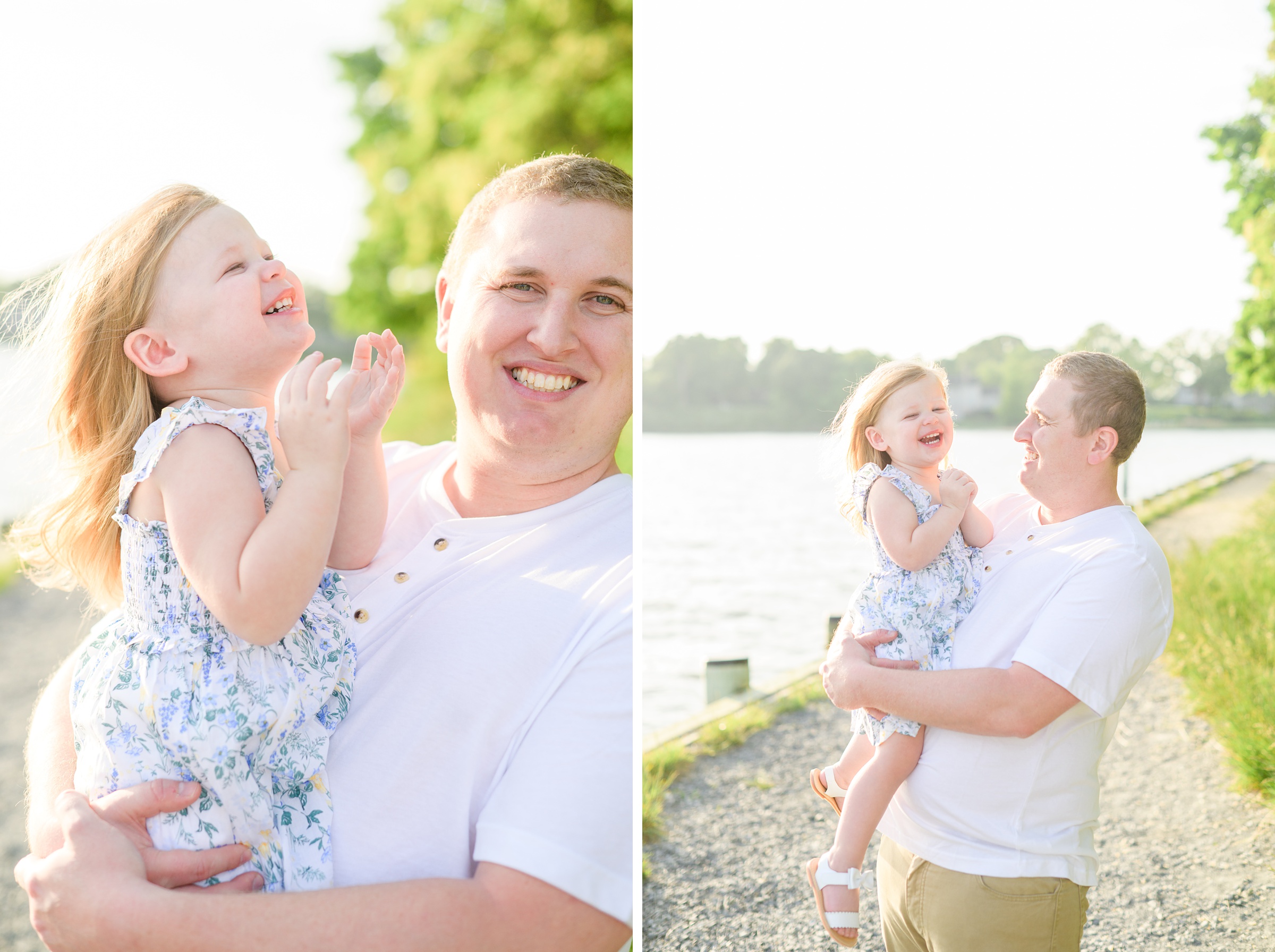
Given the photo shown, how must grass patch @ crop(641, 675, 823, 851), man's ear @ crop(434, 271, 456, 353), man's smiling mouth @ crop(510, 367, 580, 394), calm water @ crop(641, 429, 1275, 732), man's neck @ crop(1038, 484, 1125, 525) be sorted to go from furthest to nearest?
calm water @ crop(641, 429, 1275, 732)
grass patch @ crop(641, 675, 823, 851)
man's ear @ crop(434, 271, 456, 353)
man's smiling mouth @ crop(510, 367, 580, 394)
man's neck @ crop(1038, 484, 1125, 525)

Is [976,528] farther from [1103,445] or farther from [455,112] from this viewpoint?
[455,112]

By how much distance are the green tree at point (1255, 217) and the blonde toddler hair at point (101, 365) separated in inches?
111

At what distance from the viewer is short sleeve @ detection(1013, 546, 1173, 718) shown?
170 centimetres

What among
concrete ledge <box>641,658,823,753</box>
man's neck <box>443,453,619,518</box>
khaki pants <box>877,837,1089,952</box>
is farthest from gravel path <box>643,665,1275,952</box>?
man's neck <box>443,453,619,518</box>

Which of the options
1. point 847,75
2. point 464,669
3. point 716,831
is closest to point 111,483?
point 464,669

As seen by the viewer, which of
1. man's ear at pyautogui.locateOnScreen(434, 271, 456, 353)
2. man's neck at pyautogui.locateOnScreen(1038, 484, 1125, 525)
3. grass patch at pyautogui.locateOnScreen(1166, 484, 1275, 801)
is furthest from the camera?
grass patch at pyautogui.locateOnScreen(1166, 484, 1275, 801)

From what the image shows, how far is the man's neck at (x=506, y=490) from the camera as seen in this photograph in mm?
2160

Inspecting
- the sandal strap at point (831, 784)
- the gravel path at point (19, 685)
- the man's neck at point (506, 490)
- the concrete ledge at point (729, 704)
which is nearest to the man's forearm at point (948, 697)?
Answer: the sandal strap at point (831, 784)

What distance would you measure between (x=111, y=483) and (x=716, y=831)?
302 cm

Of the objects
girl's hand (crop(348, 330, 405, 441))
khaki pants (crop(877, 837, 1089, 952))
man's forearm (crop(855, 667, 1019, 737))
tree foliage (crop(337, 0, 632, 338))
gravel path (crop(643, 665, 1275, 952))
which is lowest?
gravel path (crop(643, 665, 1275, 952))

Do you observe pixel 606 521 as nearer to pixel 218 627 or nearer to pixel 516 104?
pixel 218 627

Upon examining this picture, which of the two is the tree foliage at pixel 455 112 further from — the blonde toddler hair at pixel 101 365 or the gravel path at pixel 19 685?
the gravel path at pixel 19 685

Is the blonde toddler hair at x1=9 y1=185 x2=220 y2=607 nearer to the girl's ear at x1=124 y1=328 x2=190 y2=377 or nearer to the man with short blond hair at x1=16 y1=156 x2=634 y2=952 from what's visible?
the girl's ear at x1=124 y1=328 x2=190 y2=377

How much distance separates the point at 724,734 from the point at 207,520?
133 inches
